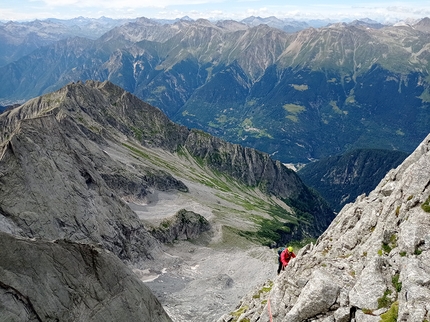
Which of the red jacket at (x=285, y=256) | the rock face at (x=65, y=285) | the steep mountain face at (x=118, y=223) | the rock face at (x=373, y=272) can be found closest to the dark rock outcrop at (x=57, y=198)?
the steep mountain face at (x=118, y=223)

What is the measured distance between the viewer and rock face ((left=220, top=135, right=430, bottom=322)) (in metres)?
32.0

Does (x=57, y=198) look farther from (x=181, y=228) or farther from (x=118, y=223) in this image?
(x=181, y=228)

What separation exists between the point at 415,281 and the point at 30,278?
1330 inches

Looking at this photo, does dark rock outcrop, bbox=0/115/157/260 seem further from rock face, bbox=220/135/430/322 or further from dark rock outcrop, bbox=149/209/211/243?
rock face, bbox=220/135/430/322

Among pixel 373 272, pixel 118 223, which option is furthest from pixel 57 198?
pixel 373 272

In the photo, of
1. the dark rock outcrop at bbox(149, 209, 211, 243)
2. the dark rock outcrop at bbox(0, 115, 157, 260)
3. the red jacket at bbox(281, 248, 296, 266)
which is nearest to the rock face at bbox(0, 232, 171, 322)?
the red jacket at bbox(281, 248, 296, 266)

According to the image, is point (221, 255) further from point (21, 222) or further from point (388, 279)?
point (388, 279)

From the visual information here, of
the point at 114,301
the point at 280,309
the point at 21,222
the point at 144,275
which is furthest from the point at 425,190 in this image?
the point at 144,275

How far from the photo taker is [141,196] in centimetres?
18562

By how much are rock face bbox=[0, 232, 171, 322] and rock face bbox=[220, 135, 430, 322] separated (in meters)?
15.1

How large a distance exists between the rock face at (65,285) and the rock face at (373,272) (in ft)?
49.7

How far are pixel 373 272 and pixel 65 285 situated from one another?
29599mm

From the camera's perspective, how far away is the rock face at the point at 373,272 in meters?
32.0

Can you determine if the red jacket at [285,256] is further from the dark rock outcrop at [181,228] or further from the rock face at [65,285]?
the dark rock outcrop at [181,228]
